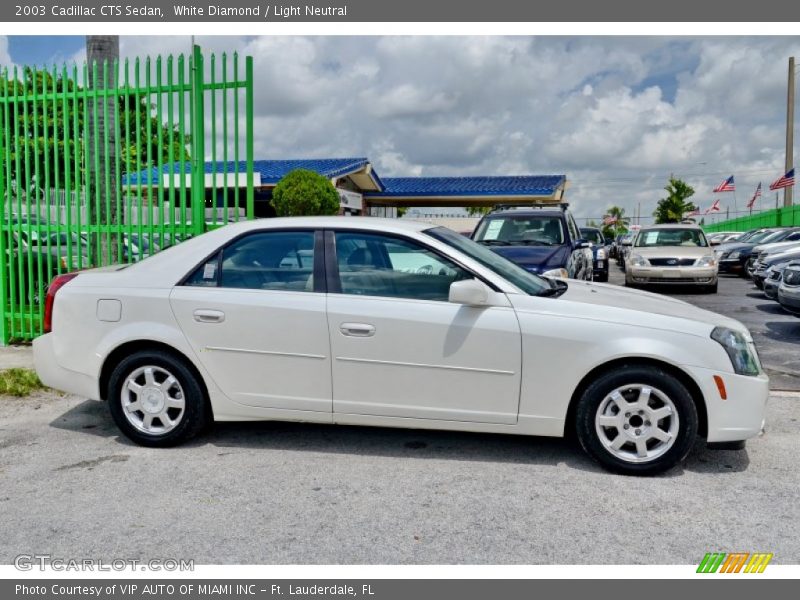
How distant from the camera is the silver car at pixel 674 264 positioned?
16.2 meters

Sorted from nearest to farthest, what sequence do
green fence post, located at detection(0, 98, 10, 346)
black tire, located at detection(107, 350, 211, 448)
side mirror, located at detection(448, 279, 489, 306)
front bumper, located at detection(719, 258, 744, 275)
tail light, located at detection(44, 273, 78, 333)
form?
side mirror, located at detection(448, 279, 489, 306), black tire, located at detection(107, 350, 211, 448), tail light, located at detection(44, 273, 78, 333), green fence post, located at detection(0, 98, 10, 346), front bumper, located at detection(719, 258, 744, 275)

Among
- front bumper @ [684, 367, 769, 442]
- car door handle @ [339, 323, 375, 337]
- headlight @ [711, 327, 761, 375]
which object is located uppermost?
car door handle @ [339, 323, 375, 337]

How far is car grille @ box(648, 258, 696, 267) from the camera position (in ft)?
53.7

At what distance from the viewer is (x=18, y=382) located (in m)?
6.88

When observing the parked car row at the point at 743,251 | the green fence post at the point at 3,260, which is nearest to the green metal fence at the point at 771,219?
the parked car row at the point at 743,251

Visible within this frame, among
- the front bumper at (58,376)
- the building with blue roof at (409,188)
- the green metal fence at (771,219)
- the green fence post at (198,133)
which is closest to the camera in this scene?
the front bumper at (58,376)

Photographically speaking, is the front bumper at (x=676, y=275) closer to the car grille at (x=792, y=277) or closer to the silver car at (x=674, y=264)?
the silver car at (x=674, y=264)

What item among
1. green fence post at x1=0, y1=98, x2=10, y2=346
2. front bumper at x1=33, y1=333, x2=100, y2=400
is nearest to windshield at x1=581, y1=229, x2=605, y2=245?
green fence post at x1=0, y1=98, x2=10, y2=346

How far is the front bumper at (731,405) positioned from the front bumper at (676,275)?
41.0 ft

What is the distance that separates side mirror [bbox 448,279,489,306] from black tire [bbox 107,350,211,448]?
184 cm

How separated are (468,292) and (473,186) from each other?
34.9 meters

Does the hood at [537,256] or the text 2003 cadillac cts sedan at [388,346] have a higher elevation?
the hood at [537,256]

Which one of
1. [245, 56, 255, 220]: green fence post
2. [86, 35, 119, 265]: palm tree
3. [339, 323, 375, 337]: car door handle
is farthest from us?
[86, 35, 119, 265]: palm tree

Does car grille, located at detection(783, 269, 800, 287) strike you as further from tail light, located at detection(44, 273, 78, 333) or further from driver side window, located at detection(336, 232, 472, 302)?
tail light, located at detection(44, 273, 78, 333)
